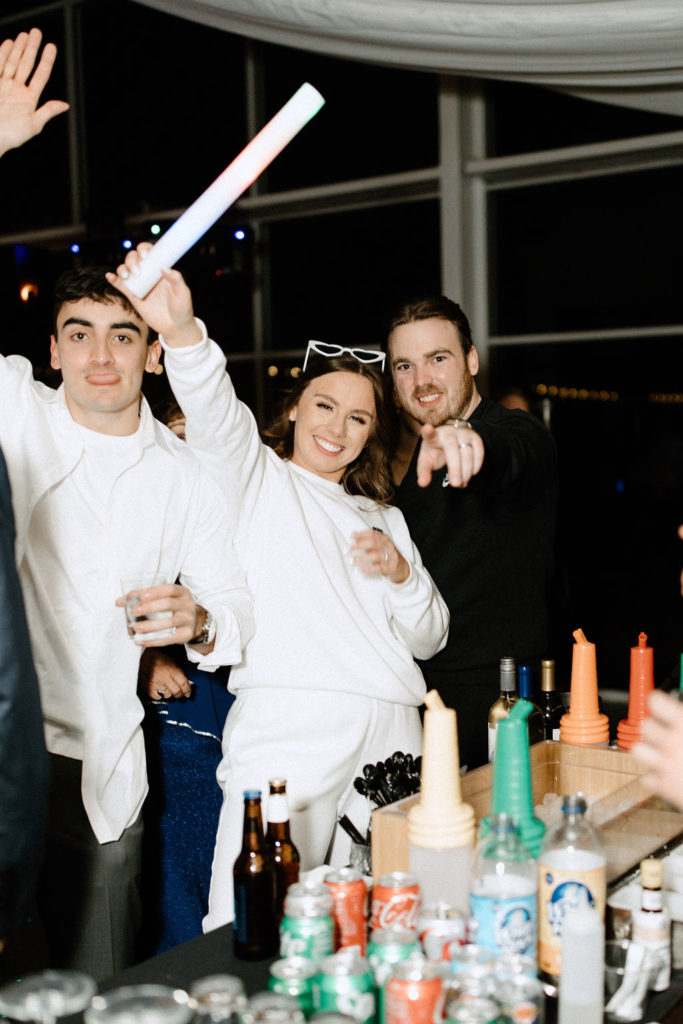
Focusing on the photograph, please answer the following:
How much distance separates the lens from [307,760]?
205 centimetres

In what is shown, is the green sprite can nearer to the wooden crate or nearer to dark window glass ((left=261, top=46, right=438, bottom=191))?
the wooden crate

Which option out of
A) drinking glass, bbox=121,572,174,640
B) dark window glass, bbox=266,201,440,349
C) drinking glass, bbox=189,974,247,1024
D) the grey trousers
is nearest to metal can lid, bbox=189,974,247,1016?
drinking glass, bbox=189,974,247,1024

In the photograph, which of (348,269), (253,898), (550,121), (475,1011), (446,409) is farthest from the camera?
(348,269)

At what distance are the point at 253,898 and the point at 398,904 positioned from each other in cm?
24

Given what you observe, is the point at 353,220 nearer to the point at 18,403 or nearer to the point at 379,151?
the point at 379,151

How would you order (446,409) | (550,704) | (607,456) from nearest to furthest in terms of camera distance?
1. (550,704)
2. (446,409)
3. (607,456)

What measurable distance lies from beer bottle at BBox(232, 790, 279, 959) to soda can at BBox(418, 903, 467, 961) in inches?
10.1

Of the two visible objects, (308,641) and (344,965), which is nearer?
(344,965)

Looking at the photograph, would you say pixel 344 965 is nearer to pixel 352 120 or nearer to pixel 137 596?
pixel 137 596

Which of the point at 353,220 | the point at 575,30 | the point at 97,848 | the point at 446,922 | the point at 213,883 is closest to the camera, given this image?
the point at 446,922

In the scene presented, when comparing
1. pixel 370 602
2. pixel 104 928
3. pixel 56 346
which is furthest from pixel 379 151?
pixel 104 928

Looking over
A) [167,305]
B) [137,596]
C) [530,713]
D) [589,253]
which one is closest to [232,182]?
[167,305]

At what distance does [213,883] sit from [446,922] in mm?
899

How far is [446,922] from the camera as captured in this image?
4.23 feet
